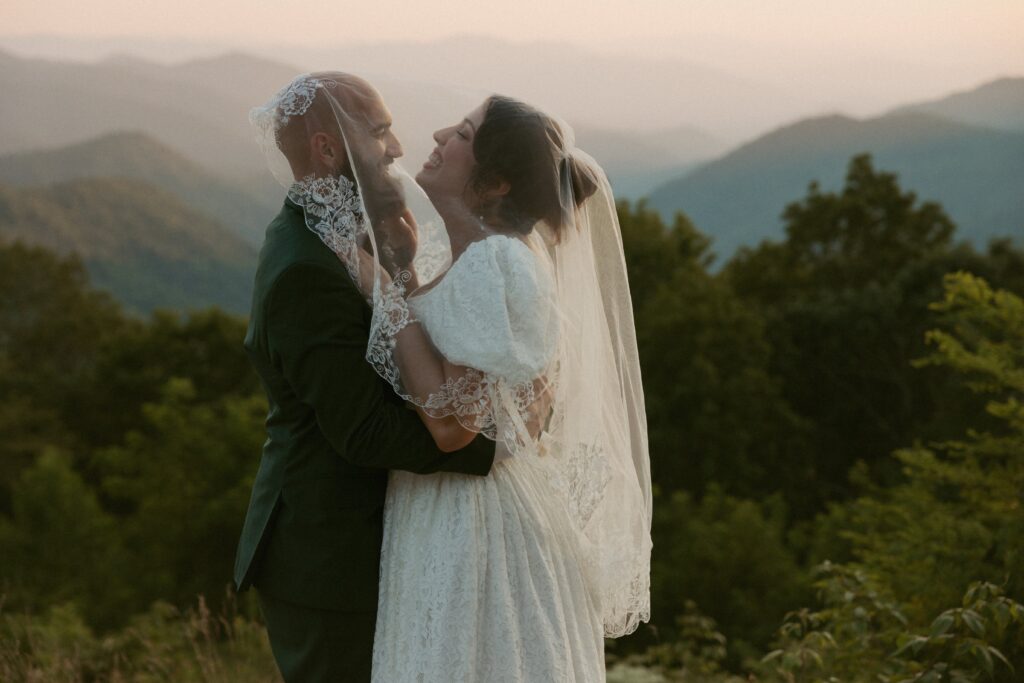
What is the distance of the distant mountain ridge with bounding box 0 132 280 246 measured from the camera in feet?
158

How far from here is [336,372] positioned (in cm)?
230

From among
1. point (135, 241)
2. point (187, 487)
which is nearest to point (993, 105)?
point (187, 487)

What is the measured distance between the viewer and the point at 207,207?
50.5m

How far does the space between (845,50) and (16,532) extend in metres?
35.0

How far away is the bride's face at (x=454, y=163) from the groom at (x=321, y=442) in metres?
0.10

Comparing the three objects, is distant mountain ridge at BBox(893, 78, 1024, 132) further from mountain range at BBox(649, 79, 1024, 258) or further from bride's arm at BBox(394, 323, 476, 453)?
bride's arm at BBox(394, 323, 476, 453)

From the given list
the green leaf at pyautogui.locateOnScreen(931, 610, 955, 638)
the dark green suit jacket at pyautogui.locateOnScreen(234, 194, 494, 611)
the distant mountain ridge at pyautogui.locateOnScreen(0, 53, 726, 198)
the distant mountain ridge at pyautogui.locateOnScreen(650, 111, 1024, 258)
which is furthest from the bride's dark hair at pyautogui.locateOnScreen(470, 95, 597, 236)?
the distant mountain ridge at pyautogui.locateOnScreen(0, 53, 726, 198)

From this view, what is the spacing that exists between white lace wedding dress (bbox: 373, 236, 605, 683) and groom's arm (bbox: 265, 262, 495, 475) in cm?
16

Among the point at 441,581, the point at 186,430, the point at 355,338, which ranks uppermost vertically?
the point at 355,338

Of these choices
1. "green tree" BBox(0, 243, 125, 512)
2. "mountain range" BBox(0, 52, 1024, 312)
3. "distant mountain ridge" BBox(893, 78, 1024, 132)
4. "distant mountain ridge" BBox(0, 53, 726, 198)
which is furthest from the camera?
"distant mountain ridge" BBox(0, 53, 726, 198)

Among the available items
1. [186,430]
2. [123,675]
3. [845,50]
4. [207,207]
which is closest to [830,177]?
[845,50]

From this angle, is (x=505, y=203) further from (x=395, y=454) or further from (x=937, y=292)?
(x=937, y=292)

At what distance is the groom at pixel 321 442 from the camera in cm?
231

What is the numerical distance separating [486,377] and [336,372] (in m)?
0.32
